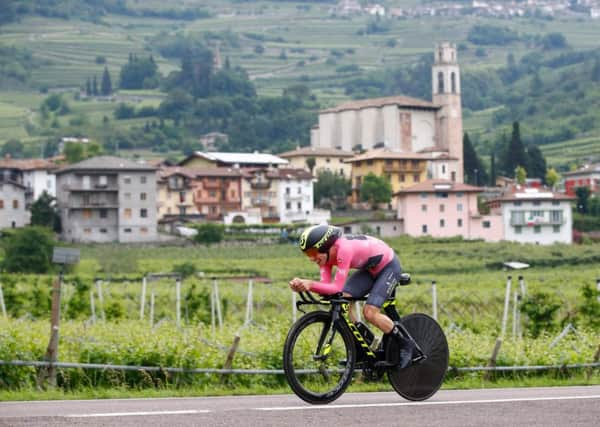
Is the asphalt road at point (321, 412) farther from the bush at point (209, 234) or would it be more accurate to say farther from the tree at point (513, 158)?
the tree at point (513, 158)

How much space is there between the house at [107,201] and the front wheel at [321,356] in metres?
84.6

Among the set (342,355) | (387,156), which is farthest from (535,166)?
(342,355)

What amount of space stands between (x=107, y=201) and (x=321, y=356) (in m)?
88.8

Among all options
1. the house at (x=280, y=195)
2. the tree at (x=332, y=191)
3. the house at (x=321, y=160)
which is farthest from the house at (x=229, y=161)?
the tree at (x=332, y=191)

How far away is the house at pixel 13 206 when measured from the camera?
102250 millimetres

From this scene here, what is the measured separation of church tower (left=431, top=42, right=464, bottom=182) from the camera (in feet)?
461

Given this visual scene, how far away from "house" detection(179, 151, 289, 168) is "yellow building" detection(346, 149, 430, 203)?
9.03 m

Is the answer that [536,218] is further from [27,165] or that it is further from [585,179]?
[27,165]

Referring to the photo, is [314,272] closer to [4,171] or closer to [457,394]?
[457,394]

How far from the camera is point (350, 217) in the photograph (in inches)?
4139

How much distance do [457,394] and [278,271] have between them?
57.0m

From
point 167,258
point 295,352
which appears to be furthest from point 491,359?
point 167,258

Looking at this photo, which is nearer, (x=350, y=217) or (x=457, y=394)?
(x=457, y=394)

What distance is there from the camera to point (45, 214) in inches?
3713
